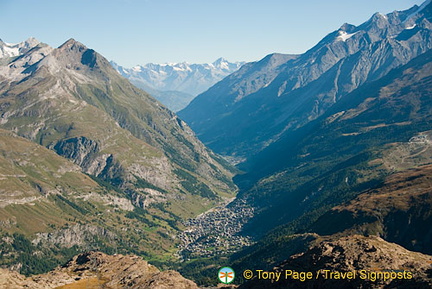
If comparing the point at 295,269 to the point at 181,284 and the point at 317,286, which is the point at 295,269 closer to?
the point at 317,286

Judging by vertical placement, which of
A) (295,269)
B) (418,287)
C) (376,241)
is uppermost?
(376,241)

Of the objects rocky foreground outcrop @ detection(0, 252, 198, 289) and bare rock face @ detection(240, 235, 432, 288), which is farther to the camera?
rocky foreground outcrop @ detection(0, 252, 198, 289)

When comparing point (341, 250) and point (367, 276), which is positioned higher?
point (341, 250)

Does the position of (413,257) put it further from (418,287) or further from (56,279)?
(56,279)

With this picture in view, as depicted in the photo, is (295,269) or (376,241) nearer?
(295,269)

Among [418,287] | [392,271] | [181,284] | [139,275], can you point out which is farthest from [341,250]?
[139,275]

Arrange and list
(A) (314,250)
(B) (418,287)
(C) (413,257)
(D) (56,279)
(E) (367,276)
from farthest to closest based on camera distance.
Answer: (D) (56,279), (A) (314,250), (C) (413,257), (E) (367,276), (B) (418,287)

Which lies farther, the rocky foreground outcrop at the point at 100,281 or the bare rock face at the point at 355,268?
the rocky foreground outcrop at the point at 100,281

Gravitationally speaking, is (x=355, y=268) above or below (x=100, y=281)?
below

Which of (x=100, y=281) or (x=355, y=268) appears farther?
(x=100, y=281)

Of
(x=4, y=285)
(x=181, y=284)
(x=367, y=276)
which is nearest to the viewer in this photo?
(x=367, y=276)
